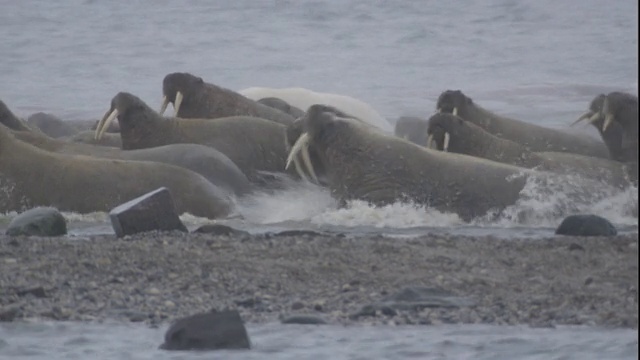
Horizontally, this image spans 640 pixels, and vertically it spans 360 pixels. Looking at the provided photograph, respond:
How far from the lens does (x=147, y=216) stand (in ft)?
40.2

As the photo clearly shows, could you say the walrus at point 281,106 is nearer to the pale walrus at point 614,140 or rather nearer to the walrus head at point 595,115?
the walrus head at point 595,115

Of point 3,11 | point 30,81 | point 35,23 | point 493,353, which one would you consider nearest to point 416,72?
point 30,81

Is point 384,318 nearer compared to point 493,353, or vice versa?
point 493,353

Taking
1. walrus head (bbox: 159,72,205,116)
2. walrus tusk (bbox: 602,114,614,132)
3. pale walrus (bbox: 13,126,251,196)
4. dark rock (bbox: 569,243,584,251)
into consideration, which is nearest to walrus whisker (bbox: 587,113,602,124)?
walrus tusk (bbox: 602,114,614,132)

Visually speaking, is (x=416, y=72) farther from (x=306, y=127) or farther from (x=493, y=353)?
(x=493, y=353)

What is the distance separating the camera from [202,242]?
11.6m

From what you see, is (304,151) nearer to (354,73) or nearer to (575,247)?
(575,247)

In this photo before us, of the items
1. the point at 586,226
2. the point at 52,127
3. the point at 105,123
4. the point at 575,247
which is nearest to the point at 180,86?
the point at 105,123

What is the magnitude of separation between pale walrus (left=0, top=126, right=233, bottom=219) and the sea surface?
0.18m

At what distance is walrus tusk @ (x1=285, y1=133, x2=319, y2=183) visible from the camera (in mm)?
14477

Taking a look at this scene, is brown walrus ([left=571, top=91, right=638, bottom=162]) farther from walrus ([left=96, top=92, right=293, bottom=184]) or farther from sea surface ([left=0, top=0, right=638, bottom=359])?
walrus ([left=96, top=92, right=293, bottom=184])

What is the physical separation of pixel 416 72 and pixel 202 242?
83.1 feet

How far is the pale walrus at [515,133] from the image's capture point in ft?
52.9

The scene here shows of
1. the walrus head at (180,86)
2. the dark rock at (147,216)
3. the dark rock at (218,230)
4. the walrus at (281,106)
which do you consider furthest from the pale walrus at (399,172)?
the walrus at (281,106)
